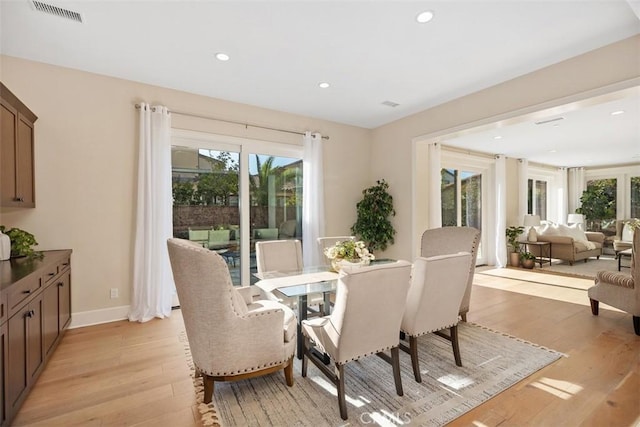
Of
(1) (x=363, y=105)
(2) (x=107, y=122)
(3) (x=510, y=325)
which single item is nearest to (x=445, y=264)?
(3) (x=510, y=325)

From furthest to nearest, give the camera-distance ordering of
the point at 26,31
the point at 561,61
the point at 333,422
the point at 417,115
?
1. the point at 417,115
2. the point at 561,61
3. the point at 26,31
4. the point at 333,422

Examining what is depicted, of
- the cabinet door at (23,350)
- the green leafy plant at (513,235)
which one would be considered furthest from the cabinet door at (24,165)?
the green leafy plant at (513,235)

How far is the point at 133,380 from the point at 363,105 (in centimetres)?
415

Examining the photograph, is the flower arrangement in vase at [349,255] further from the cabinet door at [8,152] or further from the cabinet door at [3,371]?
the cabinet door at [8,152]

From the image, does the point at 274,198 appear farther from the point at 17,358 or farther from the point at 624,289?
the point at 624,289

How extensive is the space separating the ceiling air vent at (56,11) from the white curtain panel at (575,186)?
1207 centimetres

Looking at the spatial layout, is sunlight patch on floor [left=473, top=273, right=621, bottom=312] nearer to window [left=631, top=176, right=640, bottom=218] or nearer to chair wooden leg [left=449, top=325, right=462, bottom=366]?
chair wooden leg [left=449, top=325, right=462, bottom=366]

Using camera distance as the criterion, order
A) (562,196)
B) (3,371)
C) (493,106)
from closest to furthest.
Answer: (3,371) < (493,106) < (562,196)

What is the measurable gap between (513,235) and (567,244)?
1265 mm

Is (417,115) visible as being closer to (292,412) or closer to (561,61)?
(561,61)

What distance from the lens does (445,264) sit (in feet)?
7.11

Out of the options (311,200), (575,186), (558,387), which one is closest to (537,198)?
(575,186)

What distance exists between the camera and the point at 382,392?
2.10m

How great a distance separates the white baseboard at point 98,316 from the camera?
131 inches
